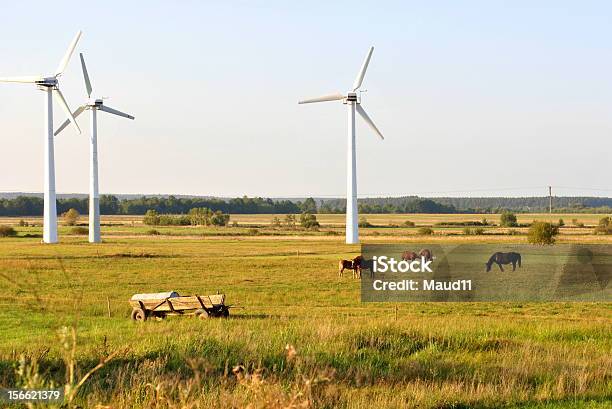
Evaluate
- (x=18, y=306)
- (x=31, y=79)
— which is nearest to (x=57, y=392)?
(x=18, y=306)

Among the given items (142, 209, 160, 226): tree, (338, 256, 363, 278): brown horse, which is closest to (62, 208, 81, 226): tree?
(142, 209, 160, 226): tree

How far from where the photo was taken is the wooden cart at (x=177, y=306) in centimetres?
2522

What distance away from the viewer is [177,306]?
25.7 meters

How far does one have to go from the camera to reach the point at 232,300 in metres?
33.3

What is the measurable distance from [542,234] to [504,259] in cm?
3544

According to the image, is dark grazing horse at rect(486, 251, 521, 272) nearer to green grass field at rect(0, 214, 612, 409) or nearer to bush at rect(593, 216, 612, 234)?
green grass field at rect(0, 214, 612, 409)

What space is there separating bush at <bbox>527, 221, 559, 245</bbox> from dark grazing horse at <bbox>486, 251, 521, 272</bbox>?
34.0 m

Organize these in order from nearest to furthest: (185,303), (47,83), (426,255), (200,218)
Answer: (185,303) < (426,255) < (47,83) < (200,218)

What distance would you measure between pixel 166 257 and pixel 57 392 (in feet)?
187

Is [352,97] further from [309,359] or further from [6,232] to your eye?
[309,359]

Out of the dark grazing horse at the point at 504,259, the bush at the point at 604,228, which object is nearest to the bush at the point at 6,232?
the dark grazing horse at the point at 504,259

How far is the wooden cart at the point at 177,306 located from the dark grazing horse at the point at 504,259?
933 inches

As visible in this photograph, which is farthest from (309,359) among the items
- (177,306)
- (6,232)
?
(6,232)

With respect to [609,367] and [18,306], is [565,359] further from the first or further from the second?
[18,306]
